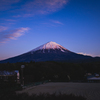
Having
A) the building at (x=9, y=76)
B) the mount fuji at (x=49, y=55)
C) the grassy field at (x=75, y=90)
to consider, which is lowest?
the grassy field at (x=75, y=90)

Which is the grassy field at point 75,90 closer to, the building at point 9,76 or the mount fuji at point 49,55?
the building at point 9,76

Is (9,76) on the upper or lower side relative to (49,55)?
lower

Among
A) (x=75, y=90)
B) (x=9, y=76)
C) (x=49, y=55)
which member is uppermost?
(x=49, y=55)

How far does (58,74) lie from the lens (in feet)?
118

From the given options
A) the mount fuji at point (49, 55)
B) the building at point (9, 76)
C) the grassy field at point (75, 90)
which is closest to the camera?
the grassy field at point (75, 90)

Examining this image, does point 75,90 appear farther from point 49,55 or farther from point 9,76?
point 49,55

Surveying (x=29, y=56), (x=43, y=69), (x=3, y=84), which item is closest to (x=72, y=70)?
A: (x=43, y=69)

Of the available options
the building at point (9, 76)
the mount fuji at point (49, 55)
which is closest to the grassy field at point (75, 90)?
the building at point (9, 76)

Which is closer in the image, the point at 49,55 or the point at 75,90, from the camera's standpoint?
the point at 75,90

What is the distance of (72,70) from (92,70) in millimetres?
10985

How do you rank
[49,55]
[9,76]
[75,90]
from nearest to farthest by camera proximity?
[75,90]
[9,76]
[49,55]

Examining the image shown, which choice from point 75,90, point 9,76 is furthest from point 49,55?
point 75,90

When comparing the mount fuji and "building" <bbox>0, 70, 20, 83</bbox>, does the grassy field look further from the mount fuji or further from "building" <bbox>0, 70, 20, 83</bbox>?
the mount fuji

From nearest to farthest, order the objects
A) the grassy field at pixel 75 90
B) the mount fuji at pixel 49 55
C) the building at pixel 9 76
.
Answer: the grassy field at pixel 75 90, the building at pixel 9 76, the mount fuji at pixel 49 55
